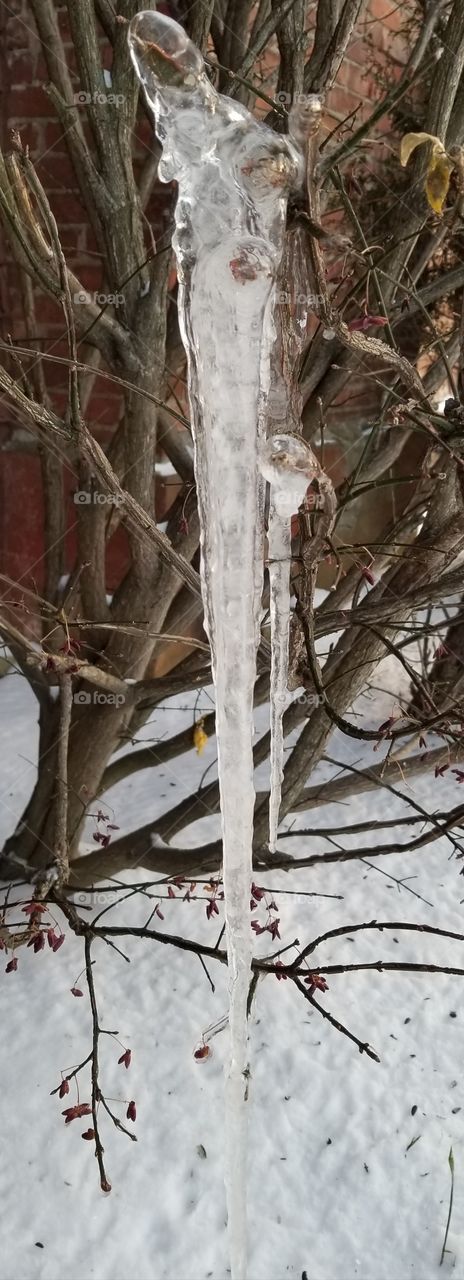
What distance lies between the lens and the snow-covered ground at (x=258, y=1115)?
138 cm

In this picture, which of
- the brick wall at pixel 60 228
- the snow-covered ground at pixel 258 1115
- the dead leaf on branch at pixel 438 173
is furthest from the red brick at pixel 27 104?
the snow-covered ground at pixel 258 1115

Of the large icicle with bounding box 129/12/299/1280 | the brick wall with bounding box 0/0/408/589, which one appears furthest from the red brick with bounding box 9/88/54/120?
the large icicle with bounding box 129/12/299/1280

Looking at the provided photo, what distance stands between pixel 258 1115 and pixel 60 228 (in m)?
2.28

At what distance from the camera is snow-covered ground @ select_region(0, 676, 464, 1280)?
1.38 metres

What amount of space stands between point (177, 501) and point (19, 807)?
91 centimetres

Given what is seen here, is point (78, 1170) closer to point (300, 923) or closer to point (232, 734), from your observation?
point (300, 923)

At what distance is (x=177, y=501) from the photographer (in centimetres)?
193

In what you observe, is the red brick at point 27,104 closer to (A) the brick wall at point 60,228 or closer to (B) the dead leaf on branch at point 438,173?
(A) the brick wall at point 60,228

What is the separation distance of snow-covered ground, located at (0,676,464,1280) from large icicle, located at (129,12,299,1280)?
0.99 m

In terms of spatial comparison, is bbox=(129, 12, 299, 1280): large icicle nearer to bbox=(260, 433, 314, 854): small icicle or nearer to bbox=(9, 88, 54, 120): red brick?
bbox=(260, 433, 314, 854): small icicle

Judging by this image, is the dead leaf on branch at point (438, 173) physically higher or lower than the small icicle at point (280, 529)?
higher

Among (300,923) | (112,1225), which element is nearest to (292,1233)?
(112,1225)

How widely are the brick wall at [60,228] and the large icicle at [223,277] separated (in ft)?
4.29

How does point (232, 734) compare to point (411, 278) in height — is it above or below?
below
